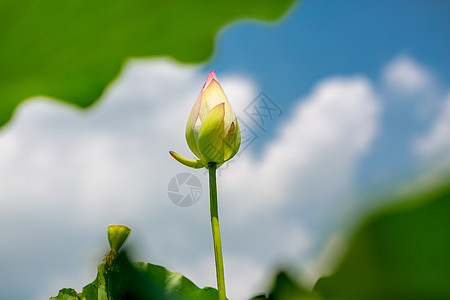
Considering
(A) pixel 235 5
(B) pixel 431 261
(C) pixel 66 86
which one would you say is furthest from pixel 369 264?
(C) pixel 66 86

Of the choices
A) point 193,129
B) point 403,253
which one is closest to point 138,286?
point 193,129

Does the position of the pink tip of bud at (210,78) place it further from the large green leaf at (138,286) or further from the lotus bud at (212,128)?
the large green leaf at (138,286)

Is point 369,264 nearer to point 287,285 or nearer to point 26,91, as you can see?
point 287,285

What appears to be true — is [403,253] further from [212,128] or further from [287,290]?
[212,128]

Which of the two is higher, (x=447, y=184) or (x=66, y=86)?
(x=66, y=86)

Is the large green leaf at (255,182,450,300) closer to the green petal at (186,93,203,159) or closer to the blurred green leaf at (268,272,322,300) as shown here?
the blurred green leaf at (268,272,322,300)

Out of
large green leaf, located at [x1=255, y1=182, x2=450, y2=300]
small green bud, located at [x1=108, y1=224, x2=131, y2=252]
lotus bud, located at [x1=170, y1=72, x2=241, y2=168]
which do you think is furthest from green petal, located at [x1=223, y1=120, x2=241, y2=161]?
large green leaf, located at [x1=255, y1=182, x2=450, y2=300]
